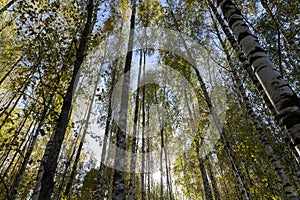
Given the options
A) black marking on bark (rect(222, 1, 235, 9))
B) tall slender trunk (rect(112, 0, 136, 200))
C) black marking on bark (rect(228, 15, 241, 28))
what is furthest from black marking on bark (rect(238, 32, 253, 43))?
tall slender trunk (rect(112, 0, 136, 200))

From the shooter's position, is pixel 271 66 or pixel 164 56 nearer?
pixel 271 66

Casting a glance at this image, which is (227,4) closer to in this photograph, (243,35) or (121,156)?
(243,35)

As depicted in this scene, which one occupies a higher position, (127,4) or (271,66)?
(127,4)

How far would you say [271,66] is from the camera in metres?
2.07

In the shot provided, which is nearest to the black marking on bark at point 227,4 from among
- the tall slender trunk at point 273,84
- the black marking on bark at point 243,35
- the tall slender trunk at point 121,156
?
the tall slender trunk at point 273,84

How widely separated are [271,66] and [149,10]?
542 inches

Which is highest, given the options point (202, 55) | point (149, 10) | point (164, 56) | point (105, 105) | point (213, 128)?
point (149, 10)

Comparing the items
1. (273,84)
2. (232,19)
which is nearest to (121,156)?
(232,19)

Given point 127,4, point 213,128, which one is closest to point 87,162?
point 213,128

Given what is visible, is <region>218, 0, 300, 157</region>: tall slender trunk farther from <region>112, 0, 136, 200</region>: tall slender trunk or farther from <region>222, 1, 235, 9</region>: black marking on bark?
<region>112, 0, 136, 200</region>: tall slender trunk

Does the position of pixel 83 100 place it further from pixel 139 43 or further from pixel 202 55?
pixel 202 55

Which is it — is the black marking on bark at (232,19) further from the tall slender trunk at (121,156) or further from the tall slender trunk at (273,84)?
the tall slender trunk at (121,156)

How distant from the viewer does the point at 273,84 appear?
1.93 meters

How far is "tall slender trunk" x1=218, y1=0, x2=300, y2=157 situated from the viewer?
169 centimetres
